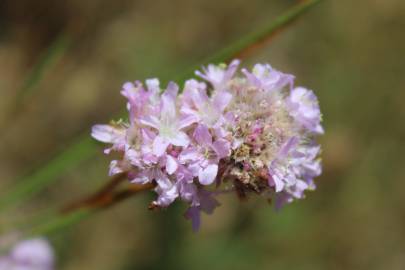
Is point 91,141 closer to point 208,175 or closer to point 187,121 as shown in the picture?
point 187,121

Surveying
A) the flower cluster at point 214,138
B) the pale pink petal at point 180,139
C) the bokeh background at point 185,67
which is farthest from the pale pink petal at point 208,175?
the bokeh background at point 185,67

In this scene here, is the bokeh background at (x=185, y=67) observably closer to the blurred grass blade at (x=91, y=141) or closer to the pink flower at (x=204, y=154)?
the blurred grass blade at (x=91, y=141)

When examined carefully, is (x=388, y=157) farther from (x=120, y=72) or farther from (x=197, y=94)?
(x=197, y=94)

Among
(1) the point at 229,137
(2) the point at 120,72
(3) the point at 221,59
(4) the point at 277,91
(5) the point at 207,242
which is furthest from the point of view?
(2) the point at 120,72

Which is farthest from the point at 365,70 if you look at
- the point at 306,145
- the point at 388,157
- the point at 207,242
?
the point at 306,145

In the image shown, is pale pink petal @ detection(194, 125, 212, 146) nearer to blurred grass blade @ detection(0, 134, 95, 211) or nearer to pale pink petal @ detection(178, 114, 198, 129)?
pale pink petal @ detection(178, 114, 198, 129)

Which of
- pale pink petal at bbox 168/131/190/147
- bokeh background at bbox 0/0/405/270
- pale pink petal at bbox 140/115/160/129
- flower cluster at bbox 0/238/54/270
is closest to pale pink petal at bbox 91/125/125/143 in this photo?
pale pink petal at bbox 140/115/160/129
